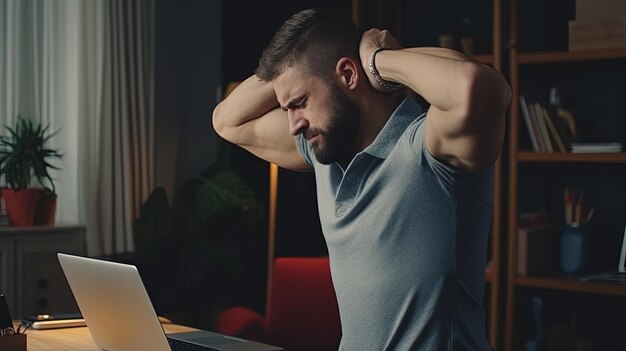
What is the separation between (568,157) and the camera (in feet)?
13.3

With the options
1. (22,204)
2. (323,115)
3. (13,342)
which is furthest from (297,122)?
(22,204)

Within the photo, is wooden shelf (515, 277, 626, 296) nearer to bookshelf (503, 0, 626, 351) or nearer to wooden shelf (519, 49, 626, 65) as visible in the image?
bookshelf (503, 0, 626, 351)

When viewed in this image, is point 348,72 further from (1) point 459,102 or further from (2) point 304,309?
(2) point 304,309

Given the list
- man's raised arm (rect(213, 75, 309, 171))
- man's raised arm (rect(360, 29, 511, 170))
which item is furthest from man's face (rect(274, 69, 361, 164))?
man's raised arm (rect(213, 75, 309, 171))

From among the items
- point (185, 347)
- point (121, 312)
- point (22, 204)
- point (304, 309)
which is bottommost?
point (304, 309)

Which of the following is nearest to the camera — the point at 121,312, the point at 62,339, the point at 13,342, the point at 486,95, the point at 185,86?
the point at 486,95

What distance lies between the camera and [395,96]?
1.94 m

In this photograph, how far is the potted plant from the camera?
4.29m

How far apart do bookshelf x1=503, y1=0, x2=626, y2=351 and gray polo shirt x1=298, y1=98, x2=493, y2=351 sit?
2.32 metres

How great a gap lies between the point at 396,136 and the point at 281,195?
328cm

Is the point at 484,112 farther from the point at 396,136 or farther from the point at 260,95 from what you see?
the point at 260,95

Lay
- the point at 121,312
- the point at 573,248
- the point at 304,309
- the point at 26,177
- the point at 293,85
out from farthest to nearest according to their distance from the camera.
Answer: the point at 26,177 → the point at 573,248 → the point at 304,309 → the point at 121,312 → the point at 293,85

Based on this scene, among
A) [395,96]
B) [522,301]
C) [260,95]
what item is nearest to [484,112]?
[395,96]

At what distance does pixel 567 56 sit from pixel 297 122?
243 cm
